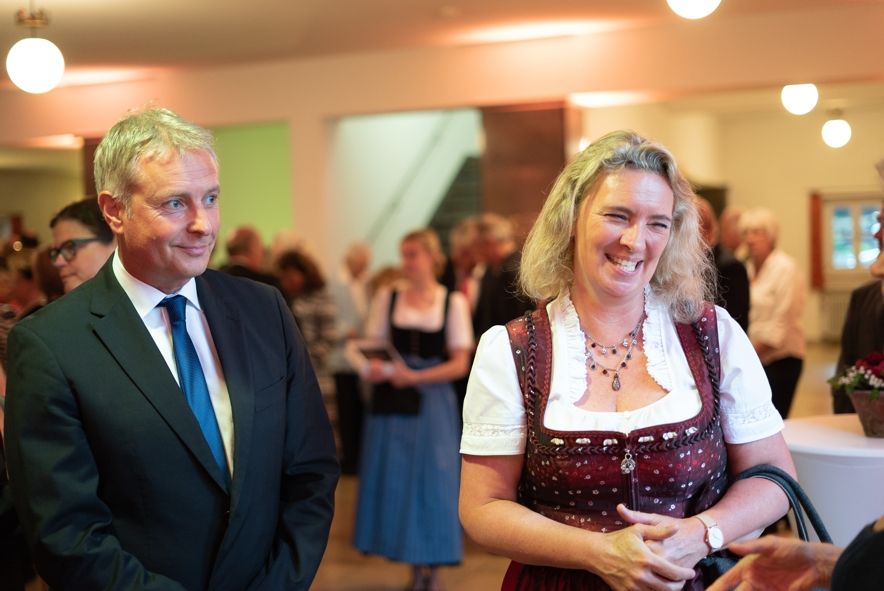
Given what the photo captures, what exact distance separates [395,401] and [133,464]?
3635 millimetres

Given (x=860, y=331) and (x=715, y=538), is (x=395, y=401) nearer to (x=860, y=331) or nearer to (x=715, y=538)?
(x=860, y=331)

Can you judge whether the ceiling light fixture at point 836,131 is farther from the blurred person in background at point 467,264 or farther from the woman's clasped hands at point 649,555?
the woman's clasped hands at point 649,555

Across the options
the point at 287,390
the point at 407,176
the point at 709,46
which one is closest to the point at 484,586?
the point at 287,390

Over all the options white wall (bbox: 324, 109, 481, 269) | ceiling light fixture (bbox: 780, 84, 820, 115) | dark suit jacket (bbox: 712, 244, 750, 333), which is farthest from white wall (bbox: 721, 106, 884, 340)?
dark suit jacket (bbox: 712, 244, 750, 333)

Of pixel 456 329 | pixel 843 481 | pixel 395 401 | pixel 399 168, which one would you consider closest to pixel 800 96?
pixel 456 329

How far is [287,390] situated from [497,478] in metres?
0.51

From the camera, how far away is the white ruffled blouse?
2107mm

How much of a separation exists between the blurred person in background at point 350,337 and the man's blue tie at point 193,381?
584 cm

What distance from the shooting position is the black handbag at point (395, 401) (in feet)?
18.4

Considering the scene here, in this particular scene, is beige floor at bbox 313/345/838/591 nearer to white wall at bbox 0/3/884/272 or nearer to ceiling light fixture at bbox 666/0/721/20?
ceiling light fixture at bbox 666/0/721/20

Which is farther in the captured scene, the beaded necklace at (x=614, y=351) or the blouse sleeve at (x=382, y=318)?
the blouse sleeve at (x=382, y=318)

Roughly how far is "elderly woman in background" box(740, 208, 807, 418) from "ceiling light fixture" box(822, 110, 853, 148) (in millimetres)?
989

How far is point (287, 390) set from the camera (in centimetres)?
230

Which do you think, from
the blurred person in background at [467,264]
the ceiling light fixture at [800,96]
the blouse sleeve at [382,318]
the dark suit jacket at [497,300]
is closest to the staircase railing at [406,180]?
the blurred person in background at [467,264]
